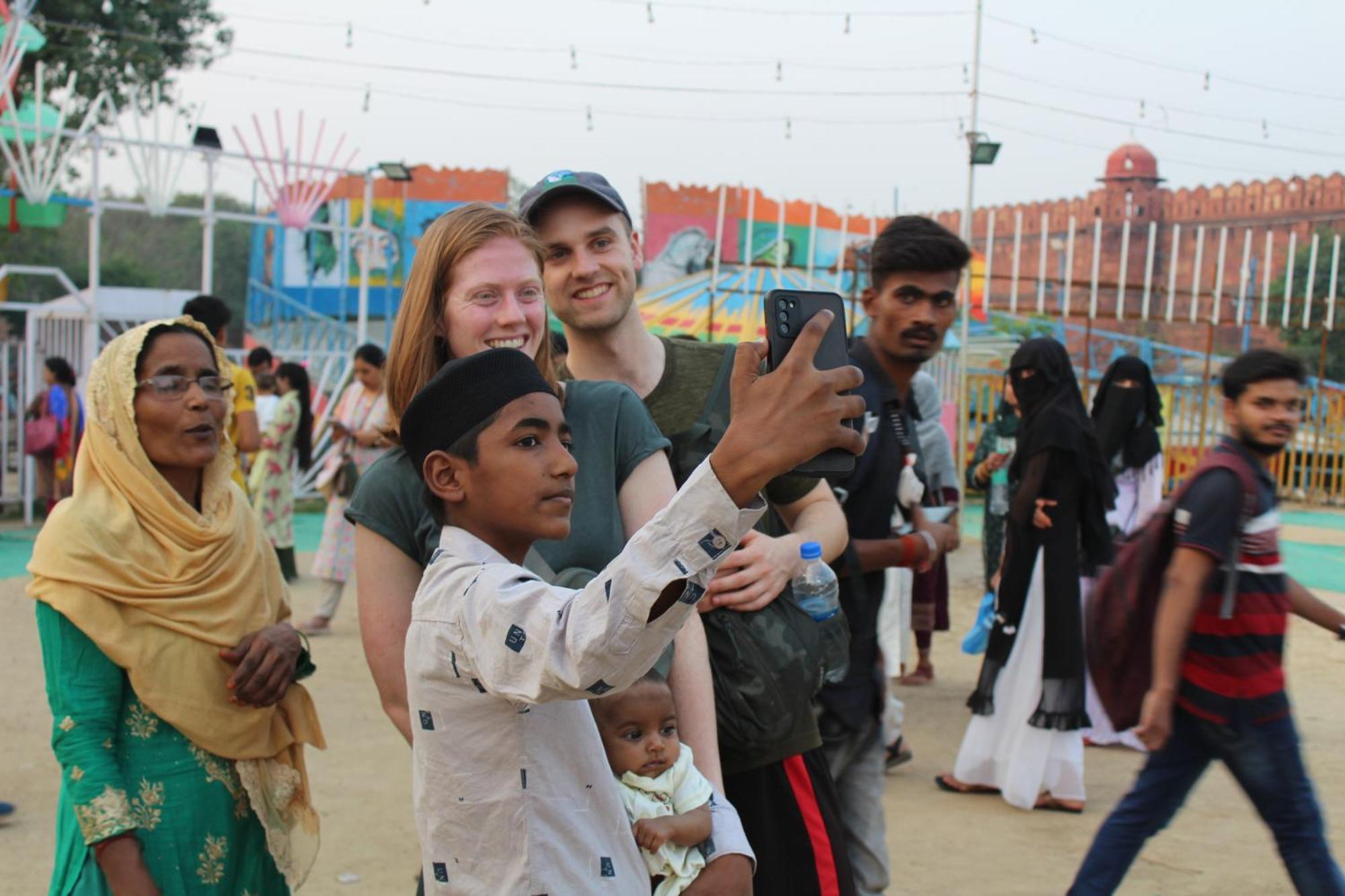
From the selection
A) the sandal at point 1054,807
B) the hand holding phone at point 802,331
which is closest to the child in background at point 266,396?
the sandal at point 1054,807

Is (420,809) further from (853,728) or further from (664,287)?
(664,287)

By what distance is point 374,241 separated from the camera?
1172 inches

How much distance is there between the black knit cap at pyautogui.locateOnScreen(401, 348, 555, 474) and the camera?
1803 millimetres

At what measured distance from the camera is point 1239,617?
385 centimetres

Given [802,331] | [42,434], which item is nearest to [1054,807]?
[802,331]

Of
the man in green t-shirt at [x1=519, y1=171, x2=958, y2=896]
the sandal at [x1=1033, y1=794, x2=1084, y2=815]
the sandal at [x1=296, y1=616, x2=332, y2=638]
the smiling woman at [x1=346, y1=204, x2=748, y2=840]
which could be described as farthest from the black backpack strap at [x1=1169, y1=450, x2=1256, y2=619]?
the sandal at [x1=296, y1=616, x2=332, y2=638]

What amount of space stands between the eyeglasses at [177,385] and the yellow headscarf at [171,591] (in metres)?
0.04

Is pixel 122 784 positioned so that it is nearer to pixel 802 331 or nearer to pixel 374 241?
pixel 802 331

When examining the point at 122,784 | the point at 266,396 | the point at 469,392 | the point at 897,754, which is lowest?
the point at 897,754

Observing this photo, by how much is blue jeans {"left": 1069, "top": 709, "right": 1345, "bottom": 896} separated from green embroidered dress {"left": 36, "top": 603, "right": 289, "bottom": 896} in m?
2.63

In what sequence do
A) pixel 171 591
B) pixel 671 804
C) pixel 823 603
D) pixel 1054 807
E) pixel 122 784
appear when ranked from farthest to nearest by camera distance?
pixel 1054 807 < pixel 171 591 < pixel 122 784 < pixel 823 603 < pixel 671 804

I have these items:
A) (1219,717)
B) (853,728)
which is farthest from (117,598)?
(1219,717)

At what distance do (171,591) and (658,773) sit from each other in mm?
1281

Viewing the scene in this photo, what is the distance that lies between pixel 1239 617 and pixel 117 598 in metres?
3.13
